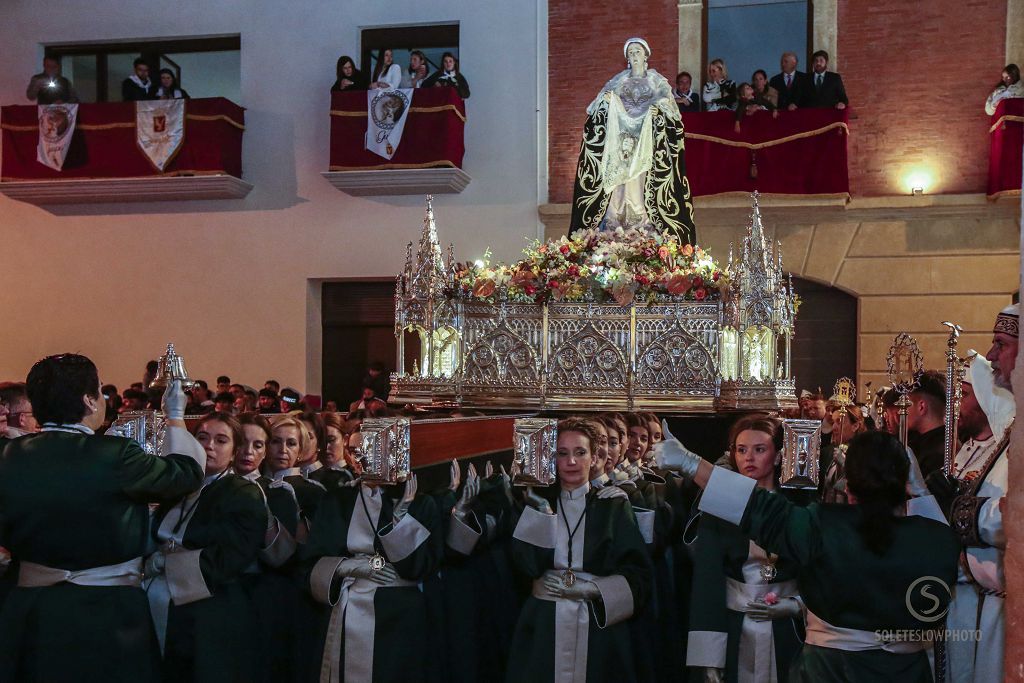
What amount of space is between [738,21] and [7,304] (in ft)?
36.1

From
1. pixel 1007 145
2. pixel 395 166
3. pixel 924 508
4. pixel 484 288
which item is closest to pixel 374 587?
pixel 924 508

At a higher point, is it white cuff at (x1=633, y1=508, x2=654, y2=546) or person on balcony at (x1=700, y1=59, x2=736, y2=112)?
person on balcony at (x1=700, y1=59, x2=736, y2=112)

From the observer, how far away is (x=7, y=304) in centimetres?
1485

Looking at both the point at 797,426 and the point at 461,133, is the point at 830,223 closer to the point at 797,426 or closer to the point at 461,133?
the point at 461,133

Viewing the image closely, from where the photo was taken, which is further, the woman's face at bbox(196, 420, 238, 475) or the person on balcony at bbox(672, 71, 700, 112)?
the person on balcony at bbox(672, 71, 700, 112)

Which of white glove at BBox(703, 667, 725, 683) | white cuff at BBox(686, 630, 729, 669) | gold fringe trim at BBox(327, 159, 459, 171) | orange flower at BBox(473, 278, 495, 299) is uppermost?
gold fringe trim at BBox(327, 159, 459, 171)

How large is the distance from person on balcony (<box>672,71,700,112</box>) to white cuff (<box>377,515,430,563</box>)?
971 cm

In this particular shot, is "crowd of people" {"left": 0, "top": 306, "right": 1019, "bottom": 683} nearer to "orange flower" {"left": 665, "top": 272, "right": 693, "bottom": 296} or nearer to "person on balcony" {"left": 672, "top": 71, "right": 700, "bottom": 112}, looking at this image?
"orange flower" {"left": 665, "top": 272, "right": 693, "bottom": 296}

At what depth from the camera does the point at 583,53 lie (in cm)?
1338

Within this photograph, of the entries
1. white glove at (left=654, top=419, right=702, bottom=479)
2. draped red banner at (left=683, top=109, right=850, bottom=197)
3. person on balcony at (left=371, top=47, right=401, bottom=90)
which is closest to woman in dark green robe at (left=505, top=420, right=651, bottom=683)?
white glove at (left=654, top=419, right=702, bottom=479)

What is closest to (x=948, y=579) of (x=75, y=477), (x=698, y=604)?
(x=698, y=604)

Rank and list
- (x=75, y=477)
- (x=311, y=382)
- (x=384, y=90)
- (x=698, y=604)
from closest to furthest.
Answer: (x=75, y=477), (x=698, y=604), (x=384, y=90), (x=311, y=382)

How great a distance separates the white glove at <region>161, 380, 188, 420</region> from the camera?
3896 millimetres

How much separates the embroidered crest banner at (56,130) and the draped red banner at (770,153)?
8.26 metres
